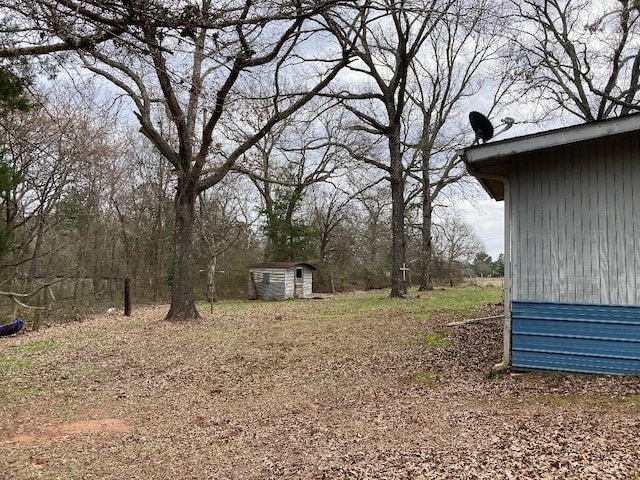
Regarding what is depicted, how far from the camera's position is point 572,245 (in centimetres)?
568

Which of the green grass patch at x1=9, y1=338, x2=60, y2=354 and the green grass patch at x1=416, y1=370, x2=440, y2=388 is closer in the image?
the green grass patch at x1=416, y1=370, x2=440, y2=388

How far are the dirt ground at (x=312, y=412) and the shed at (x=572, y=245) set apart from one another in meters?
0.37

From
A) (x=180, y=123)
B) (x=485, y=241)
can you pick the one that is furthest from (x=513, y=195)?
(x=485, y=241)

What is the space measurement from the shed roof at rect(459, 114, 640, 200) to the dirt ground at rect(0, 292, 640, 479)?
105 inches

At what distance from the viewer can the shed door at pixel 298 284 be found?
2359 cm

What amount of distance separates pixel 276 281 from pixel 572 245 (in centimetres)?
1791

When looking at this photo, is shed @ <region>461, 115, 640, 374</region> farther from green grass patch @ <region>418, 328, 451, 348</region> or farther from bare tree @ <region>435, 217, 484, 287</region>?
bare tree @ <region>435, 217, 484, 287</region>

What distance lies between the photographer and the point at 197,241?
24.9m

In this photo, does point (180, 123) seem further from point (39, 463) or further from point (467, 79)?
point (467, 79)

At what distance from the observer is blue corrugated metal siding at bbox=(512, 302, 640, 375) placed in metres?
5.39

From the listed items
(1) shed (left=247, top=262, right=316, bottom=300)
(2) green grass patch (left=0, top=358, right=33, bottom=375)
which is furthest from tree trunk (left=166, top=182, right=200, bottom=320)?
(1) shed (left=247, top=262, right=316, bottom=300)

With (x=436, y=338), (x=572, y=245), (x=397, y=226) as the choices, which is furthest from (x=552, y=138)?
(x=397, y=226)

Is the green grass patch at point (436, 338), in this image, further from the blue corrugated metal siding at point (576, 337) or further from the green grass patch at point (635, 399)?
the green grass patch at point (635, 399)

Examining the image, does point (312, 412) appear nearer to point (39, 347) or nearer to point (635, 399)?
point (635, 399)
